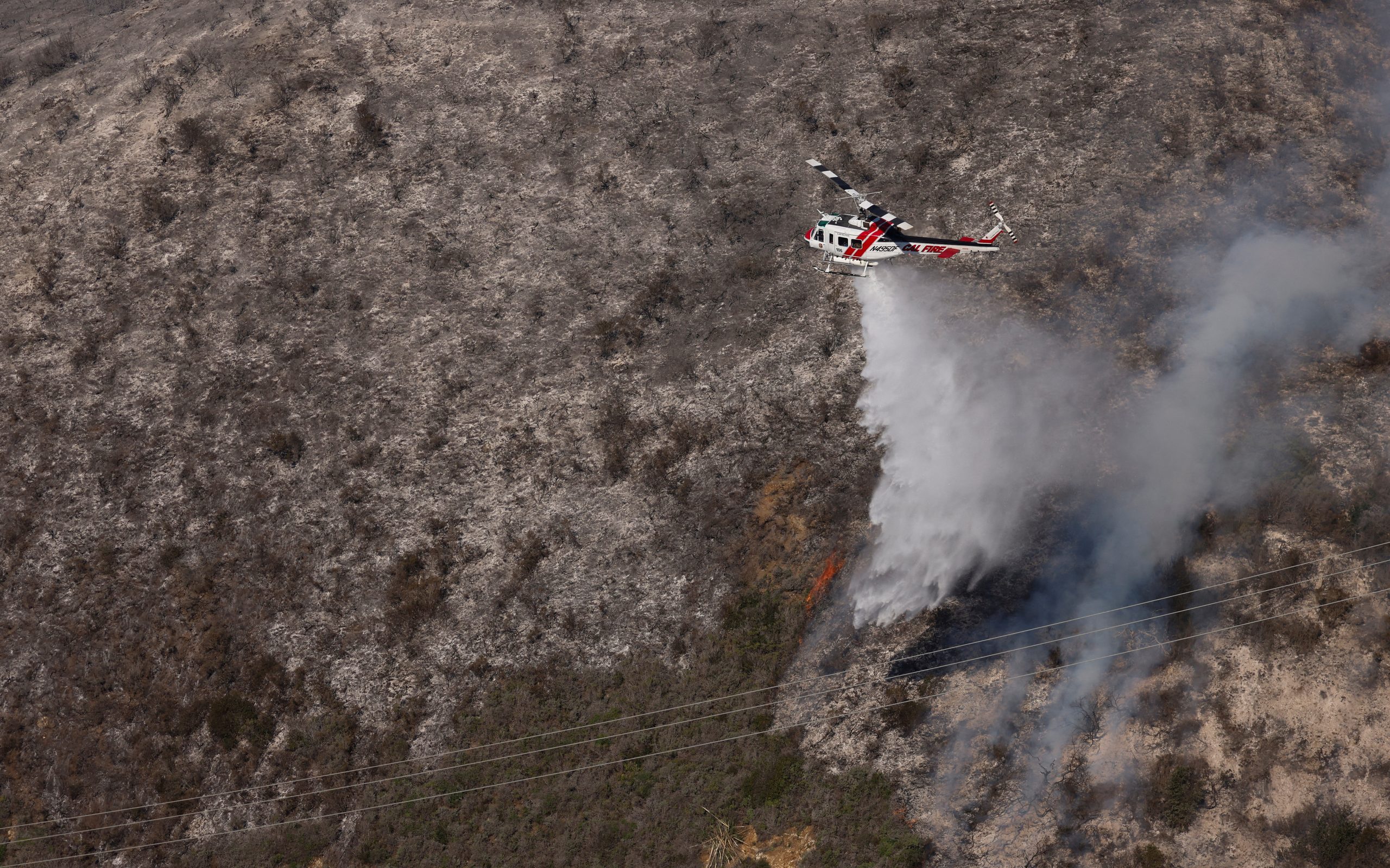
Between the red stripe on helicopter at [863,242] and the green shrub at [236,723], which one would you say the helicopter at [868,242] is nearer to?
the red stripe on helicopter at [863,242]

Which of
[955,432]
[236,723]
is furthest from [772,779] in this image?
[236,723]

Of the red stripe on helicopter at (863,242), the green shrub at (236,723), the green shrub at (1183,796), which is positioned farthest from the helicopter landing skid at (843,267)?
the green shrub at (236,723)

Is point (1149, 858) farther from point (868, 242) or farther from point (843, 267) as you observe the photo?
point (843, 267)

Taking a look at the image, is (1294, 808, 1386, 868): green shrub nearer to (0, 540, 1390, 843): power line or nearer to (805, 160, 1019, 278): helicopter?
(0, 540, 1390, 843): power line

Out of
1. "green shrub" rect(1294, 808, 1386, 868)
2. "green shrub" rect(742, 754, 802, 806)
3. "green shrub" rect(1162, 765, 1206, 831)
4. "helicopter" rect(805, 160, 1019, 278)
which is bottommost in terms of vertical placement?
"green shrub" rect(1294, 808, 1386, 868)

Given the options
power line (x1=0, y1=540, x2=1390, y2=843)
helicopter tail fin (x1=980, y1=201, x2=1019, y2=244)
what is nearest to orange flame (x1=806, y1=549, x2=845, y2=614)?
power line (x1=0, y1=540, x2=1390, y2=843)

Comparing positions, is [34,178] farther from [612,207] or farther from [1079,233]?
[1079,233]

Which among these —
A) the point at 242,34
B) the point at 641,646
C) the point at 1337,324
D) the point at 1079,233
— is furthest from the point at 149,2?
the point at 1337,324
